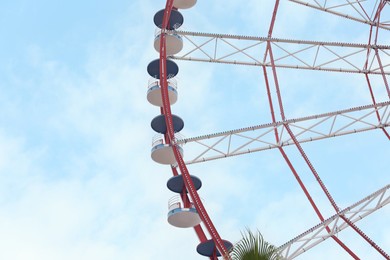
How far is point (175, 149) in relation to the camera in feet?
69.2

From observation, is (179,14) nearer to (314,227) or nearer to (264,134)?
(264,134)

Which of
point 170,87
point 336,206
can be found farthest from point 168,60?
point 336,206

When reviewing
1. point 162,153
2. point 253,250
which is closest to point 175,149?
point 162,153

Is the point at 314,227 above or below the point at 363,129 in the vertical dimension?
below

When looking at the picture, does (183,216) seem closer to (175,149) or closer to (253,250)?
(175,149)

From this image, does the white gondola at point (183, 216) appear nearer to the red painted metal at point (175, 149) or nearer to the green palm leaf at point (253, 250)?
the red painted metal at point (175, 149)

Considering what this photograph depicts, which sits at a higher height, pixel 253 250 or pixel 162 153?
pixel 162 153

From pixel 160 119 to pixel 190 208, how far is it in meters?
3.69

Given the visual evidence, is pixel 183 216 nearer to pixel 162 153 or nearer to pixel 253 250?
pixel 162 153

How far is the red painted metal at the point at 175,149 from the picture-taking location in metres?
18.2

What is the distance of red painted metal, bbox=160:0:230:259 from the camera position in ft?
59.9

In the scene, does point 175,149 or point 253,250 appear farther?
point 175,149

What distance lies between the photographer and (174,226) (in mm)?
21453

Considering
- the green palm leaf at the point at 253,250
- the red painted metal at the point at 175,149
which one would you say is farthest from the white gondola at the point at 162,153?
the green palm leaf at the point at 253,250
